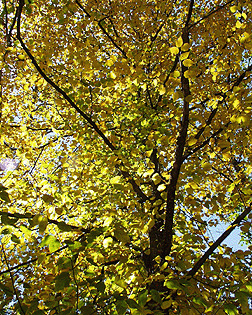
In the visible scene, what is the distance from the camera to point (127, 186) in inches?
110

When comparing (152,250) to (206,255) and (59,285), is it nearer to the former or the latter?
(206,255)

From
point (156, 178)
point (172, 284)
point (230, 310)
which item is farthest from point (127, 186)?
point (230, 310)

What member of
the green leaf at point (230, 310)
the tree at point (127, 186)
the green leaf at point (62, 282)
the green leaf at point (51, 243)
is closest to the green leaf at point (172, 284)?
the tree at point (127, 186)

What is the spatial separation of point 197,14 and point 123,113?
13.9ft

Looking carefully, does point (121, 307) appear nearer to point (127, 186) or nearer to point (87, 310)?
point (87, 310)

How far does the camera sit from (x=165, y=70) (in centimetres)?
618

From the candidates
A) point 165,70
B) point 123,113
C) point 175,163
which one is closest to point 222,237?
point 175,163

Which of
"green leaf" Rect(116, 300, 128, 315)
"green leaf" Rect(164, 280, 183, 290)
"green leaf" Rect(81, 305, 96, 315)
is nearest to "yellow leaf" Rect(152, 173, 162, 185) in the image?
"green leaf" Rect(164, 280, 183, 290)

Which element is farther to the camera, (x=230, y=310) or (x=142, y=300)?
(x=142, y=300)

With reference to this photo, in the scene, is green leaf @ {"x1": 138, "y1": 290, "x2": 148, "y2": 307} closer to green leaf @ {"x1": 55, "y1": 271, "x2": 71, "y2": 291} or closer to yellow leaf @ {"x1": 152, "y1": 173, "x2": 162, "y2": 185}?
green leaf @ {"x1": 55, "y1": 271, "x2": 71, "y2": 291}

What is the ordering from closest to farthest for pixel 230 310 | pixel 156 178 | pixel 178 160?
1. pixel 230 310
2. pixel 156 178
3. pixel 178 160

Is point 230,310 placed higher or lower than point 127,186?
lower

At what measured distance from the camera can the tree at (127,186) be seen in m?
1.95

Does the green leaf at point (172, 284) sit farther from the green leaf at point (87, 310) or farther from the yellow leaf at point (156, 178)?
the yellow leaf at point (156, 178)
